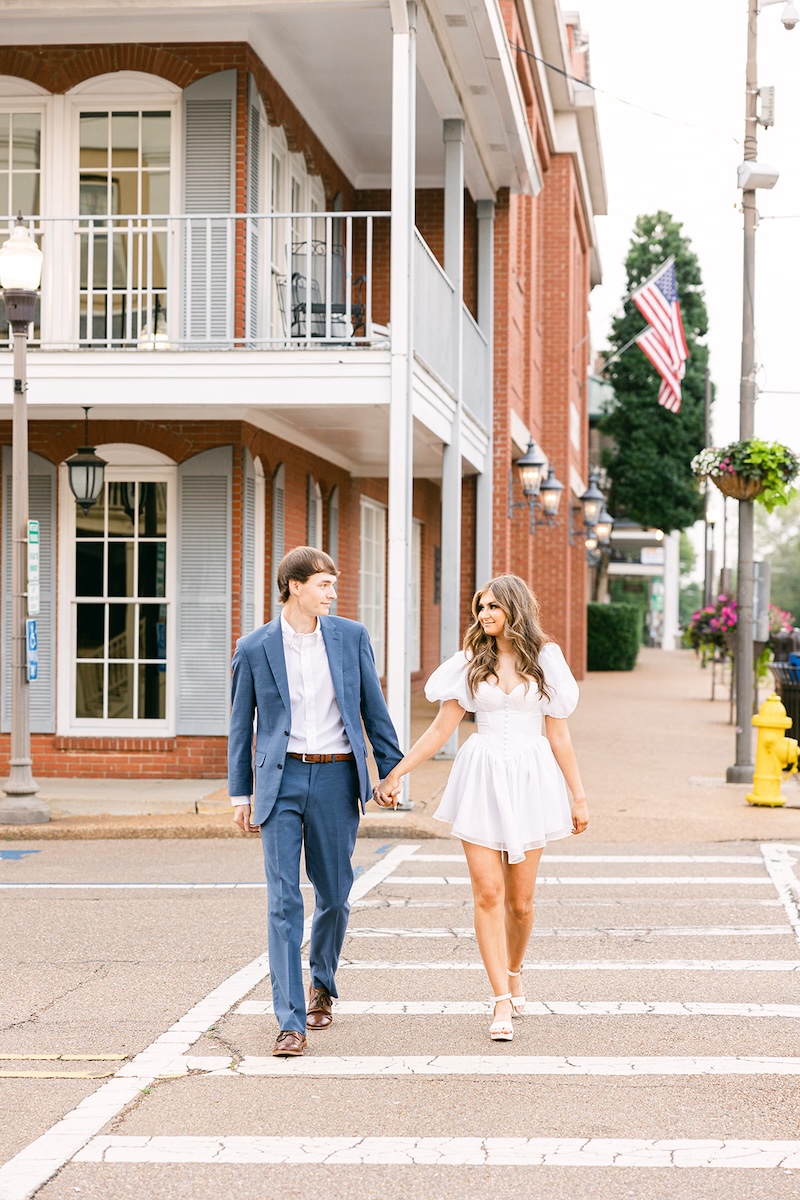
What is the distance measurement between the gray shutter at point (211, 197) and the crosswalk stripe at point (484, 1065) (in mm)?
8994

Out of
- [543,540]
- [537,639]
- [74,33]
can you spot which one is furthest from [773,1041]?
[543,540]

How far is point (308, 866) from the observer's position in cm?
593

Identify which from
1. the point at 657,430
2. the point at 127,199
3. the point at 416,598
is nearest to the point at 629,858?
the point at 127,199

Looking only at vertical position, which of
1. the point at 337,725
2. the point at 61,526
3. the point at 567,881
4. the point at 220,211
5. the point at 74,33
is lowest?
the point at 567,881

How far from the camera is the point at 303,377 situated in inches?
503

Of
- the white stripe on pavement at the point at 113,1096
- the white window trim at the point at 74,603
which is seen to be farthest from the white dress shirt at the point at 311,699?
the white window trim at the point at 74,603

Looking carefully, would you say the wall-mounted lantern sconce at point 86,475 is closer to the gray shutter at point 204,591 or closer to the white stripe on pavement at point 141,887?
the gray shutter at point 204,591

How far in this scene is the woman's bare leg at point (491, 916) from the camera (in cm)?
591

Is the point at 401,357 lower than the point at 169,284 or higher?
lower

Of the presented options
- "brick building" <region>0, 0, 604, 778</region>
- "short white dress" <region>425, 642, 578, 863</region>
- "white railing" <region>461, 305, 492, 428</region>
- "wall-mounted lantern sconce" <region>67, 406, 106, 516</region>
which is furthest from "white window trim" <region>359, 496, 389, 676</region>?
"short white dress" <region>425, 642, 578, 863</region>

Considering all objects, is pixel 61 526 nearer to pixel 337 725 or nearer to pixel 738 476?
pixel 738 476

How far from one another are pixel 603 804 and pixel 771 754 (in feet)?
4.80

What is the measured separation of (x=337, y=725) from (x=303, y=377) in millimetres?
7287

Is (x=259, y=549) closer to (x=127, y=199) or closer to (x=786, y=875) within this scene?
(x=127, y=199)
